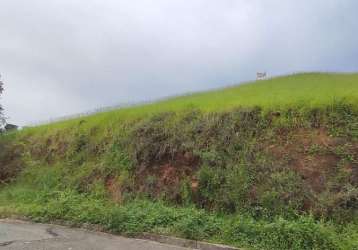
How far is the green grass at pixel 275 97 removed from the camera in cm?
1185

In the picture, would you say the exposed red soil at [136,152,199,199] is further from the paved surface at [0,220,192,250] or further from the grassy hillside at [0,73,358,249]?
the paved surface at [0,220,192,250]

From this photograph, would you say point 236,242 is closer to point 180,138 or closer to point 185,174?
point 185,174

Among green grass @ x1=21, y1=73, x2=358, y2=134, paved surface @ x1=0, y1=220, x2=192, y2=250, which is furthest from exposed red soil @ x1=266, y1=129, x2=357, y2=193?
paved surface @ x1=0, y1=220, x2=192, y2=250

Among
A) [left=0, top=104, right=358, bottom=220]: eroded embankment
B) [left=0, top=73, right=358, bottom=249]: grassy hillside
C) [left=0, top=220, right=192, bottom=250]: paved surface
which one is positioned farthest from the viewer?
[left=0, top=104, right=358, bottom=220]: eroded embankment

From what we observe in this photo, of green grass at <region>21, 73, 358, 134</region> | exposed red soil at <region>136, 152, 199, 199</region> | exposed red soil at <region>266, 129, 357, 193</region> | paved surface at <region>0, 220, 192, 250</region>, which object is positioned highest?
green grass at <region>21, 73, 358, 134</region>

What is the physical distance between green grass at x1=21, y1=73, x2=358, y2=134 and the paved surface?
17.5ft

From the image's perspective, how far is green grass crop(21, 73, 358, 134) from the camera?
1185 cm

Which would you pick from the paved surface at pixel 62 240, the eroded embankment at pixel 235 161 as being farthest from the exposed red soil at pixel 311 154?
the paved surface at pixel 62 240

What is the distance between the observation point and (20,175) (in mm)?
17828

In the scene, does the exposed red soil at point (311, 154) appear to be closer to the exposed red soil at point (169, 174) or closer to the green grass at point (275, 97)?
the green grass at point (275, 97)

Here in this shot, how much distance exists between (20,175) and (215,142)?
9.72 meters

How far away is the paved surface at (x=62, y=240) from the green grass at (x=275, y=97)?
5.35 meters

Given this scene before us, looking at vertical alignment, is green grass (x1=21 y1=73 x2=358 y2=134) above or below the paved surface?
above

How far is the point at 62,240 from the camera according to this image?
31.3 feet
